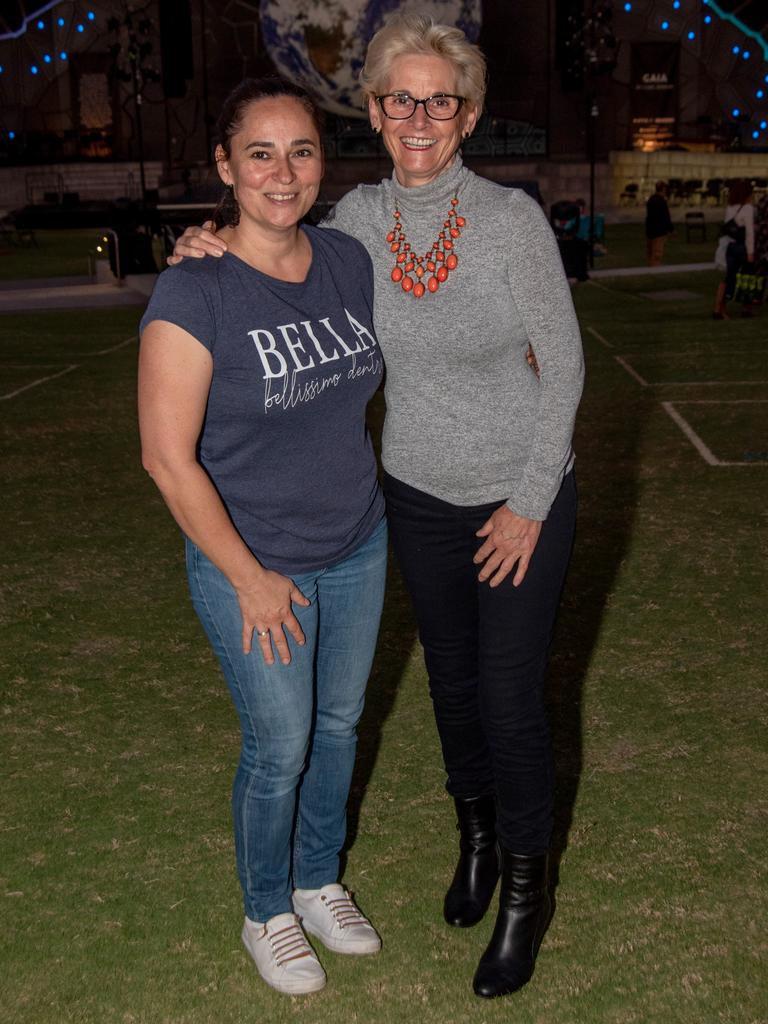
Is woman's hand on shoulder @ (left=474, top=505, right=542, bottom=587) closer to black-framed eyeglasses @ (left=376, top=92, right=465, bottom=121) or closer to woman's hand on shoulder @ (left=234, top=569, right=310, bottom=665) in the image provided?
woman's hand on shoulder @ (left=234, top=569, right=310, bottom=665)

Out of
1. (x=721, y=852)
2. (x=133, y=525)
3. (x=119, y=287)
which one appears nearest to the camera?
(x=721, y=852)

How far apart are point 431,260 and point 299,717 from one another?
3.51ft

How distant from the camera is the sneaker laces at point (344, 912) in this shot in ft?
9.82

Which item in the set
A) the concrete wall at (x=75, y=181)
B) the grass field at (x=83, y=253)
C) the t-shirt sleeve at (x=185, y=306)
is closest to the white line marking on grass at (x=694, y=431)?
the t-shirt sleeve at (x=185, y=306)

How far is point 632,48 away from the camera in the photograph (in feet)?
155

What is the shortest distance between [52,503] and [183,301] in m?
5.57

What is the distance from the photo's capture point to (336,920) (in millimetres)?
2992

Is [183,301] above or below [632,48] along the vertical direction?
below

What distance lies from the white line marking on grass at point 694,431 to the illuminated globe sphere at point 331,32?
26.7 m

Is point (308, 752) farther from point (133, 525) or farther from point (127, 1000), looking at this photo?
point (133, 525)

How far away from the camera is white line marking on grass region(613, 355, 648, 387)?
11037mm

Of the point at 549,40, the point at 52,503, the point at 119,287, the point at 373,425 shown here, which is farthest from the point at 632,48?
the point at 52,503

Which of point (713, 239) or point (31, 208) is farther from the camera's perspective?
point (31, 208)

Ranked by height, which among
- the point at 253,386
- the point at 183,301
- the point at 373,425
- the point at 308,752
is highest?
the point at 183,301
